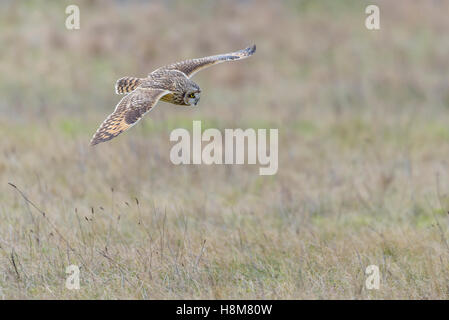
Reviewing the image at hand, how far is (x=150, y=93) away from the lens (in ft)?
18.0

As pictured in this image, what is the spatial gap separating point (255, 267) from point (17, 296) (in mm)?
1971

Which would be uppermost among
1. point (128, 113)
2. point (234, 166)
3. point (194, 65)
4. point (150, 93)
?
point (194, 65)

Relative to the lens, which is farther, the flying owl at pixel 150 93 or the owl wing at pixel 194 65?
the owl wing at pixel 194 65

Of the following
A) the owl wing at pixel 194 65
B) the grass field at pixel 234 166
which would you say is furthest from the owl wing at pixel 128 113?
the grass field at pixel 234 166

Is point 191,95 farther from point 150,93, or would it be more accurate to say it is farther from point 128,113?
point 128,113

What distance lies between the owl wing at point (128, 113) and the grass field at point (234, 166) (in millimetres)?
1178

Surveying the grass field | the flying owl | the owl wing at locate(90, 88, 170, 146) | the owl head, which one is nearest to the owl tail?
the flying owl

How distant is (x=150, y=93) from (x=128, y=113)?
34 centimetres

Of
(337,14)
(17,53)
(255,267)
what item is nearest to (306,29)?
(337,14)

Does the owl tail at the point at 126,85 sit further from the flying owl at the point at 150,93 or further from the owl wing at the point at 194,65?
the owl wing at the point at 194,65

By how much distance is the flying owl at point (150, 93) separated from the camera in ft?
16.7

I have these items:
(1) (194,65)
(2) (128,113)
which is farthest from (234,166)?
(2) (128,113)

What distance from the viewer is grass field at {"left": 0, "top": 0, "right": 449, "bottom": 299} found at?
615 centimetres
